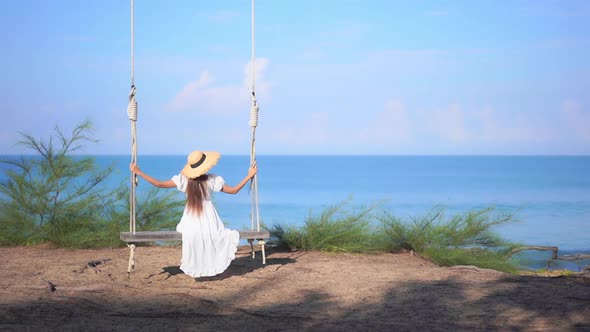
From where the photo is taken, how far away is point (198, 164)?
700 centimetres

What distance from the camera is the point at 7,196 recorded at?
971 centimetres

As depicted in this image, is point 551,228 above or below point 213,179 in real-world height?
below

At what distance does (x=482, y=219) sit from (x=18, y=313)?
5507mm

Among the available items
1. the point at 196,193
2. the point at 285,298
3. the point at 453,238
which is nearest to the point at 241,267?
the point at 196,193

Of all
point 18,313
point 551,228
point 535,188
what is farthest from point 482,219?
point 535,188

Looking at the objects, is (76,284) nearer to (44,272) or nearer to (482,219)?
(44,272)

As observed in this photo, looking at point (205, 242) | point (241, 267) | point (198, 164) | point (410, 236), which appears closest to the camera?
point (205, 242)

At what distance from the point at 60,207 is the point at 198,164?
325cm

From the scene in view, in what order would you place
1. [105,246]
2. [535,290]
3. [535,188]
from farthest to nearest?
1. [535,188]
2. [105,246]
3. [535,290]

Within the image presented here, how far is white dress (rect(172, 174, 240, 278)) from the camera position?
685cm

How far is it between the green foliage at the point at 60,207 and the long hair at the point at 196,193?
2.64 m

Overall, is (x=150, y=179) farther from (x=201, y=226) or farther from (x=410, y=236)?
(x=410, y=236)

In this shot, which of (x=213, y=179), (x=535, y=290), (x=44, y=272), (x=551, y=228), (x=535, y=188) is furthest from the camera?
(x=535, y=188)

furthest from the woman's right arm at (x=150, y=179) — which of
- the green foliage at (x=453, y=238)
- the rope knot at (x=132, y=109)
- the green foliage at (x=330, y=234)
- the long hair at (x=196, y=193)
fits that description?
the green foliage at (x=453, y=238)
